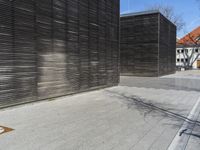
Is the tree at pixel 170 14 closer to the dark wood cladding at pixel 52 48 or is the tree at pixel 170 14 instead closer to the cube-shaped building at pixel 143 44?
the cube-shaped building at pixel 143 44

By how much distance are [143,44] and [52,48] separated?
42.1 ft

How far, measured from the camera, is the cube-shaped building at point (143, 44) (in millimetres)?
18062

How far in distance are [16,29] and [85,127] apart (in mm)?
3321

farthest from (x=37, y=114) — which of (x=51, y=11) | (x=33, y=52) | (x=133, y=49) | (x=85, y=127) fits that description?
(x=133, y=49)

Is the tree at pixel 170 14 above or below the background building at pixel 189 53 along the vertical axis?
above

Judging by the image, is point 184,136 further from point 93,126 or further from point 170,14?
point 170,14

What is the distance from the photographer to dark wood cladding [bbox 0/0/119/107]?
554 cm

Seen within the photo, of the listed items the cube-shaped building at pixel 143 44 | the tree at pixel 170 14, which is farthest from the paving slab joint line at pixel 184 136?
the tree at pixel 170 14

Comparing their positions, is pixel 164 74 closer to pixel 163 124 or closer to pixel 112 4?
pixel 112 4

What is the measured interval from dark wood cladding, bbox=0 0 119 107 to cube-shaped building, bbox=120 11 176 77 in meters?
8.39

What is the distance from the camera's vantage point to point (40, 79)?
6.50 m

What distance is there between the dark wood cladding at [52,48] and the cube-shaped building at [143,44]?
8.39 m

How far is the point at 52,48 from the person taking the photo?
6906 mm

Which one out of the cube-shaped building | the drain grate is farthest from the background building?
the drain grate
